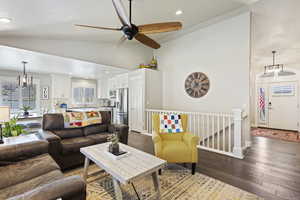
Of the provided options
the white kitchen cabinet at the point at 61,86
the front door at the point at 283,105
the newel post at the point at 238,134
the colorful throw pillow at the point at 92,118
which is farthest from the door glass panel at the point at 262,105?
the white kitchen cabinet at the point at 61,86

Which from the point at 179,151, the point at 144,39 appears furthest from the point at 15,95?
the point at 179,151

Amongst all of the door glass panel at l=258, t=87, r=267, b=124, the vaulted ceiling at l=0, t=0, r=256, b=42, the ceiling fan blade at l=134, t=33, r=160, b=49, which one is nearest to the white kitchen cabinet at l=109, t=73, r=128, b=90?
the vaulted ceiling at l=0, t=0, r=256, b=42

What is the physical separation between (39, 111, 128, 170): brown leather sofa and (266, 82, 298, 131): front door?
6.53 m

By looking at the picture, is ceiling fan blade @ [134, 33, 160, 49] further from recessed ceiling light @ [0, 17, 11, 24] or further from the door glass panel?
the door glass panel

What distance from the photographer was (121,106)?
5684 millimetres

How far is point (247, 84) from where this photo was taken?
11.1 ft

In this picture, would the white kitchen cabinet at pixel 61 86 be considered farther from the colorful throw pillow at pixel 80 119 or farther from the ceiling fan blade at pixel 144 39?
the ceiling fan blade at pixel 144 39

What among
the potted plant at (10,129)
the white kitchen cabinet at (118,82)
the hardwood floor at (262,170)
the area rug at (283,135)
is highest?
the white kitchen cabinet at (118,82)

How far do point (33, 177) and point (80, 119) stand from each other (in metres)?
1.69

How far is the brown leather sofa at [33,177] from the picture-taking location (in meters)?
0.96

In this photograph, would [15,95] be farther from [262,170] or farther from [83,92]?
[262,170]

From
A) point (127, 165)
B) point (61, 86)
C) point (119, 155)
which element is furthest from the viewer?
point (61, 86)

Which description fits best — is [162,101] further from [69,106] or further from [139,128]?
[69,106]

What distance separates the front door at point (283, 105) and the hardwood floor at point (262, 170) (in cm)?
263
